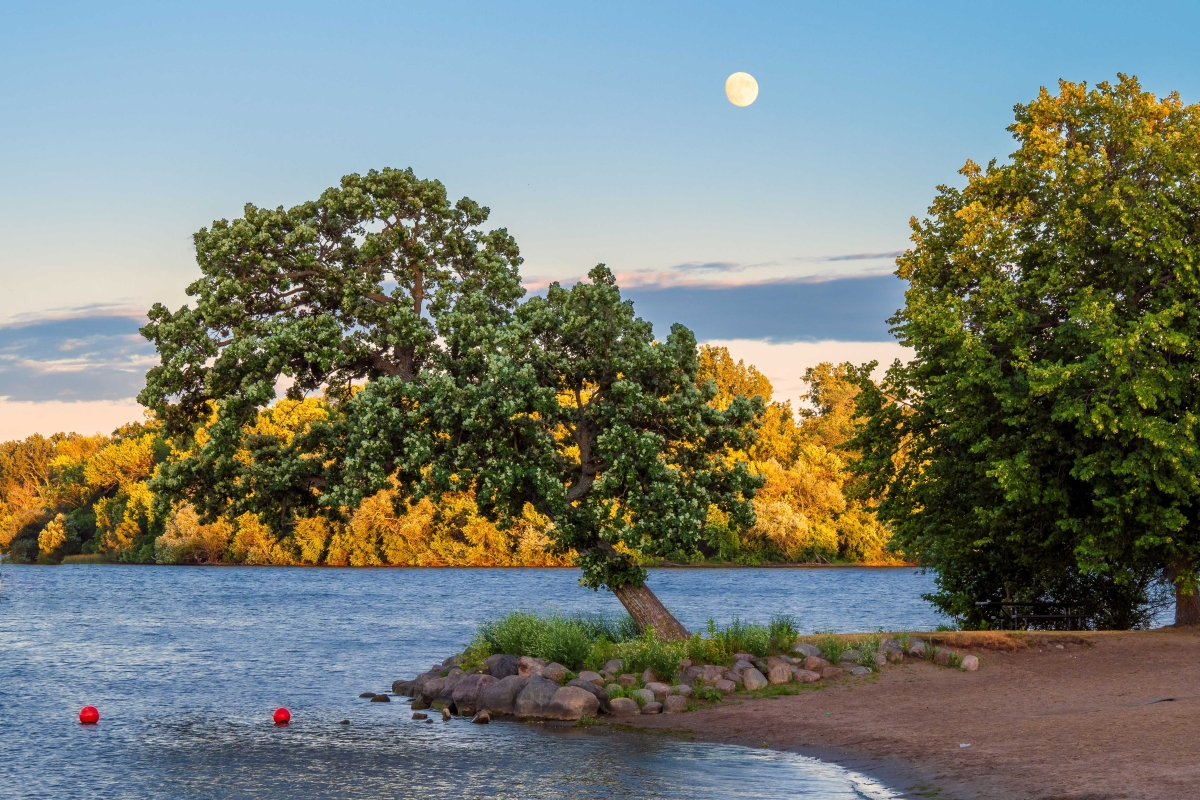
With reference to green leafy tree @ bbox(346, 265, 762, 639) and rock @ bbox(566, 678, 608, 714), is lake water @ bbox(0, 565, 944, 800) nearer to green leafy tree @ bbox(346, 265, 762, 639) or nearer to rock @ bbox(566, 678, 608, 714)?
rock @ bbox(566, 678, 608, 714)

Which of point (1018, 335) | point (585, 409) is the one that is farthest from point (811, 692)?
point (1018, 335)

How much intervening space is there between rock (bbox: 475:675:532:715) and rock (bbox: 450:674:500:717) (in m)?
0.10

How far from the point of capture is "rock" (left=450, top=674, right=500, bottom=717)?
1022 inches

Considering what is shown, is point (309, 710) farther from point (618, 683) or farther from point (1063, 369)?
point (1063, 369)

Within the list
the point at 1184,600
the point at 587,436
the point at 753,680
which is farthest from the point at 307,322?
the point at 1184,600

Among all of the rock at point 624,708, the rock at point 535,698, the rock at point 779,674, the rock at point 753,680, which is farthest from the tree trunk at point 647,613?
the rock at point 624,708

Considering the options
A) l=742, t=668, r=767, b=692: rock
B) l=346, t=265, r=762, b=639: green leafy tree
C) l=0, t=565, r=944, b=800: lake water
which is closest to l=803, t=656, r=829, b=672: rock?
l=742, t=668, r=767, b=692: rock

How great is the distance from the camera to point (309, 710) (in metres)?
28.2

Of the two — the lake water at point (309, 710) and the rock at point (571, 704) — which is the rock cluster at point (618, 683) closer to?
the rock at point (571, 704)

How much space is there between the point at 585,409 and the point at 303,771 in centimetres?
1115

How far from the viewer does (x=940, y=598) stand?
120 feet

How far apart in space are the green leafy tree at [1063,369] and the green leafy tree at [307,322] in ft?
37.5

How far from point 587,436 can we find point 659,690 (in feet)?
22.7

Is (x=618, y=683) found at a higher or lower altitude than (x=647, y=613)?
lower
